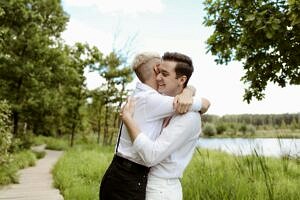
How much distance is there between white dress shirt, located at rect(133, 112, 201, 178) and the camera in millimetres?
2309

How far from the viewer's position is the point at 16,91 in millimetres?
19062

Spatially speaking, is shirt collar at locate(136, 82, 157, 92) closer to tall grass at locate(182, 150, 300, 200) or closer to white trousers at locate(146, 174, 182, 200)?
white trousers at locate(146, 174, 182, 200)

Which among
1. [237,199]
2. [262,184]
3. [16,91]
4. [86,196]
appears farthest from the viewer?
[16,91]

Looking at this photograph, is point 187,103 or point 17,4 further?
point 17,4

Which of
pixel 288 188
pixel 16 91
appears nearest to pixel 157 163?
pixel 288 188

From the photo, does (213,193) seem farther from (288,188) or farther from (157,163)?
(157,163)

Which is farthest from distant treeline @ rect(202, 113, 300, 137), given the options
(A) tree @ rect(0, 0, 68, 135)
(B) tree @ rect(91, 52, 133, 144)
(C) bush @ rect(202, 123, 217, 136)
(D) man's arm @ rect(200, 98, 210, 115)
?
(B) tree @ rect(91, 52, 133, 144)

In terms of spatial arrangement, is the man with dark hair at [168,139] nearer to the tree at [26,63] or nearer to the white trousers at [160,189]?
the white trousers at [160,189]

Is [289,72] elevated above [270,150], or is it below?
above

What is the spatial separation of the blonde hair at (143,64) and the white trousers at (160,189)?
577 mm

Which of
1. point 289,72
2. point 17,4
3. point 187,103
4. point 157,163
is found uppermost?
point 17,4

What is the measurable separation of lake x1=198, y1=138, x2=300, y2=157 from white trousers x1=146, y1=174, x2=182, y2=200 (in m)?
2.67

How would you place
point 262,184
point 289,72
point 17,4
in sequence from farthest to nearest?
point 17,4
point 289,72
point 262,184

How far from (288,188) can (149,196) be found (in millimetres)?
3671
